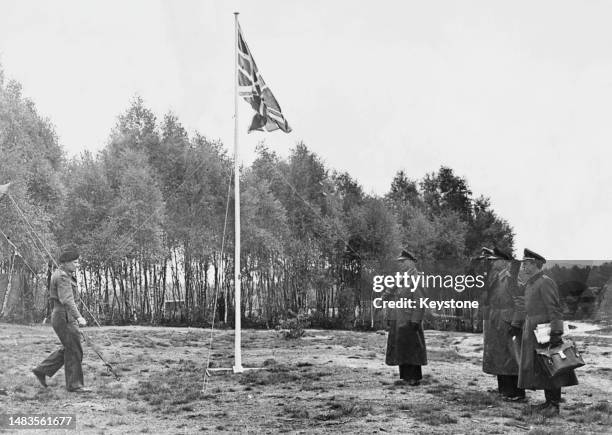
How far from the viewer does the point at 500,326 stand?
9672 mm

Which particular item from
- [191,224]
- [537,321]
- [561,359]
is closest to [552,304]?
[537,321]

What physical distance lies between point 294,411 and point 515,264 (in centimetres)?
368

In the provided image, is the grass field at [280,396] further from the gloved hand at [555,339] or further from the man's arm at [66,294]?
the man's arm at [66,294]

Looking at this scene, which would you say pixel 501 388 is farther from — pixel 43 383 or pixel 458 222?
pixel 458 222

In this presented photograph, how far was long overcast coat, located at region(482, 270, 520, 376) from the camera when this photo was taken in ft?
31.1

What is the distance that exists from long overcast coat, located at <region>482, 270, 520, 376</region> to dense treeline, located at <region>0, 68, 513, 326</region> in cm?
804

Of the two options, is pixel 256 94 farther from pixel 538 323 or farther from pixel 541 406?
pixel 541 406

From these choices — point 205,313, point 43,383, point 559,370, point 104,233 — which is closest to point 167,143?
point 205,313

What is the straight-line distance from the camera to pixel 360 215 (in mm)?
27000

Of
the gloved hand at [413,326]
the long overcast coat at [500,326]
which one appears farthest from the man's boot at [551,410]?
the gloved hand at [413,326]

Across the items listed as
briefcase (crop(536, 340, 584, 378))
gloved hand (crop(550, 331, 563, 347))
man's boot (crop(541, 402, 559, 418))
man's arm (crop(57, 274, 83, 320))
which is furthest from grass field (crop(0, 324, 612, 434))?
man's arm (crop(57, 274, 83, 320))

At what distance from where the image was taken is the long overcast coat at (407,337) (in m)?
10.5

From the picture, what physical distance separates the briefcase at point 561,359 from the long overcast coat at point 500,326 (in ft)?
4.14

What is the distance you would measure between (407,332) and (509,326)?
1596 mm
